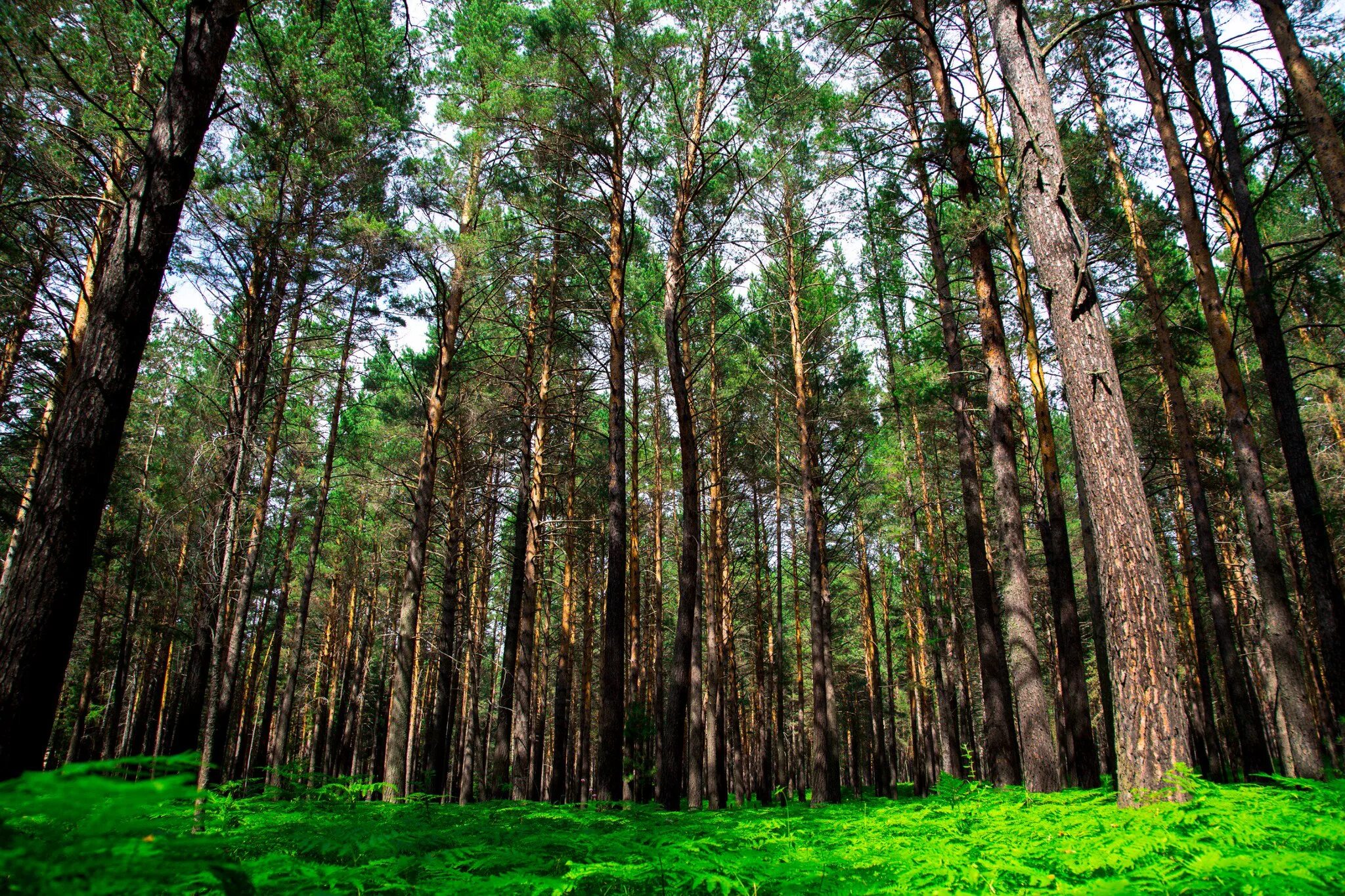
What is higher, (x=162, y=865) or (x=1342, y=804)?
(x=162, y=865)

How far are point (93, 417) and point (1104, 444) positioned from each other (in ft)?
23.1

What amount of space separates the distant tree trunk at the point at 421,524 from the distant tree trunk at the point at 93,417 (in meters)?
4.92

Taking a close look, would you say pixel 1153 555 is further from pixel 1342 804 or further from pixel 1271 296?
pixel 1271 296

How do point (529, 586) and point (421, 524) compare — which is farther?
point (529, 586)

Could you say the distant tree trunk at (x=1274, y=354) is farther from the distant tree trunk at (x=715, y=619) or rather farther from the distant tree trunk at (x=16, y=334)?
the distant tree trunk at (x=16, y=334)

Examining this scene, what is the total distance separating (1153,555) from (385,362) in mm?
20614

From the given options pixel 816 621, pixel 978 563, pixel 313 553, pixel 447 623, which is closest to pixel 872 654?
pixel 816 621

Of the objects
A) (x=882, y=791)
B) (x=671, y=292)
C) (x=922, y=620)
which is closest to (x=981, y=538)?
(x=671, y=292)

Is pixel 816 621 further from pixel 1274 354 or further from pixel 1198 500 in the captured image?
pixel 1274 354

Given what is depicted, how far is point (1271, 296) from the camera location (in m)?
8.13

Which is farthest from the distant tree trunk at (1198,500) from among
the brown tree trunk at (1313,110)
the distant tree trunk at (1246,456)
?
the brown tree trunk at (1313,110)

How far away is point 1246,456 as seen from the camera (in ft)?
28.7

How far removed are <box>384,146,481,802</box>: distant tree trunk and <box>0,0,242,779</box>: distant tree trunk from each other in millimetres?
4921

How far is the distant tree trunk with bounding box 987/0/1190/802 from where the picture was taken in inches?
178
